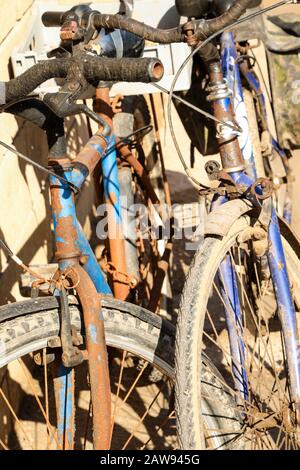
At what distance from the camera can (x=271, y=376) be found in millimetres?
3543

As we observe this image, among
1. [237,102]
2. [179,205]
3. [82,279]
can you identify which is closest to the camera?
[82,279]

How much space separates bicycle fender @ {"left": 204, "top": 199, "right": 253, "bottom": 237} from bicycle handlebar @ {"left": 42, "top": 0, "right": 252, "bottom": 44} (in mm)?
472

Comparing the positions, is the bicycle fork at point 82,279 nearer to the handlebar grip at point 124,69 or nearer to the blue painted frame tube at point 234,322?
the handlebar grip at point 124,69

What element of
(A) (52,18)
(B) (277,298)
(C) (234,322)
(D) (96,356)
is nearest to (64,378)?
(D) (96,356)

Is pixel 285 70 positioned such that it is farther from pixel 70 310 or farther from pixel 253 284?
pixel 70 310

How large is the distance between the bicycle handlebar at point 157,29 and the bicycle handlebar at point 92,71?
0.69ft

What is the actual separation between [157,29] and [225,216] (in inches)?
21.1

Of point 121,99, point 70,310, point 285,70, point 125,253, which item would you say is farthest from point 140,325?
point 285,70

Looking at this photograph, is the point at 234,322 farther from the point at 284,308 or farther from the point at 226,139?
the point at 226,139

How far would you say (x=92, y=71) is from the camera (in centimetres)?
213

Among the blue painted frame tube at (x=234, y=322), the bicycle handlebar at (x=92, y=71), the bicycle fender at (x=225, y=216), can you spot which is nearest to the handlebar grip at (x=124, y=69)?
the bicycle handlebar at (x=92, y=71)

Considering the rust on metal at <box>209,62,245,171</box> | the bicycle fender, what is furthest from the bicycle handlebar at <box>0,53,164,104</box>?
the rust on metal at <box>209,62,245,171</box>

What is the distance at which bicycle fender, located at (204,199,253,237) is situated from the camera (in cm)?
235

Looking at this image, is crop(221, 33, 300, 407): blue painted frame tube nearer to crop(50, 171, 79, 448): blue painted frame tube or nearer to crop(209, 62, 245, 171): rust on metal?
crop(209, 62, 245, 171): rust on metal
